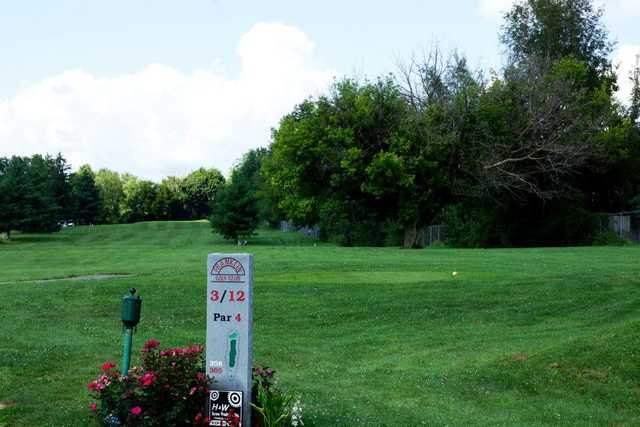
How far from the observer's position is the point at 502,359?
1222 cm

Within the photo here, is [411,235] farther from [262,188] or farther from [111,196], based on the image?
[111,196]

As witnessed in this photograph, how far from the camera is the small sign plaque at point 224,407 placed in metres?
7.70

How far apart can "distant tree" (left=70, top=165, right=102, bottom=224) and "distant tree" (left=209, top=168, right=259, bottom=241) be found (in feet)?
121

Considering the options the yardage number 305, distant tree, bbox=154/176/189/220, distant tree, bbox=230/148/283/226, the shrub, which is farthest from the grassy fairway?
distant tree, bbox=154/176/189/220

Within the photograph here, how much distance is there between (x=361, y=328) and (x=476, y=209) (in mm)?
40645

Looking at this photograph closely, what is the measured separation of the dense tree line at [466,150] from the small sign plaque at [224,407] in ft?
A: 122

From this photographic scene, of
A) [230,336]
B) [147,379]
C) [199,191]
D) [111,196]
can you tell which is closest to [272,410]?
[230,336]

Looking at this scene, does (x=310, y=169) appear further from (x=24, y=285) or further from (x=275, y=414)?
(x=275, y=414)

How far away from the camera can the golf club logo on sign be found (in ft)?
25.2

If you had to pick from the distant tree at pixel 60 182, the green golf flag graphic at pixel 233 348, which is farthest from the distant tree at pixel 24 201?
the green golf flag graphic at pixel 233 348

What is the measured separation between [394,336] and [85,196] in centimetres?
9993

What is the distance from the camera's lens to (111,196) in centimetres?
13862

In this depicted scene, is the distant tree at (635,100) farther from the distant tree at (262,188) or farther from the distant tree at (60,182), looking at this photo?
the distant tree at (60,182)

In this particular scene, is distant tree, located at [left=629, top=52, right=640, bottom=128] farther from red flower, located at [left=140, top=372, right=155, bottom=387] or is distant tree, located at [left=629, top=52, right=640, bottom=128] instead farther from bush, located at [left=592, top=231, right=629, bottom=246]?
red flower, located at [left=140, top=372, right=155, bottom=387]
